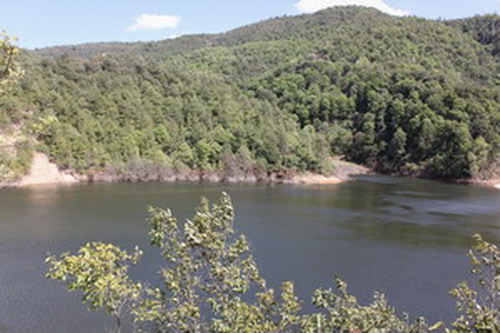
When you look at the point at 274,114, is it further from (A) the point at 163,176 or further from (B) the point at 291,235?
(B) the point at 291,235

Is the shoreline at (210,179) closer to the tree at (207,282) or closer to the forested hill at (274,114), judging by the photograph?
the forested hill at (274,114)

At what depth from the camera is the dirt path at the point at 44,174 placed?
80.9 metres

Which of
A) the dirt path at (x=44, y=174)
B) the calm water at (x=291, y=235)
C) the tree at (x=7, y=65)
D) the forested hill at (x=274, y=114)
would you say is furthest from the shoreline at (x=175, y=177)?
the tree at (x=7, y=65)

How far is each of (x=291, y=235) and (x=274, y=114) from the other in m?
72.8

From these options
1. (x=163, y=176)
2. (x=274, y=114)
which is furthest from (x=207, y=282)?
(x=274, y=114)

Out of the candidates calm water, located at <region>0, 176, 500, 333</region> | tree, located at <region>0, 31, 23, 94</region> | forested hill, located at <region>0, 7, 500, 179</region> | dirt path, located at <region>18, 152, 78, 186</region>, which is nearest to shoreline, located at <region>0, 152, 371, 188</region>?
dirt path, located at <region>18, 152, 78, 186</region>

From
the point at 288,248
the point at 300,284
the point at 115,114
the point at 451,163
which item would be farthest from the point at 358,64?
the point at 300,284

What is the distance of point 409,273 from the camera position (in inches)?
1369

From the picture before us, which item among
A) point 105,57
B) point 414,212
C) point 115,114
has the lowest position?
point 414,212

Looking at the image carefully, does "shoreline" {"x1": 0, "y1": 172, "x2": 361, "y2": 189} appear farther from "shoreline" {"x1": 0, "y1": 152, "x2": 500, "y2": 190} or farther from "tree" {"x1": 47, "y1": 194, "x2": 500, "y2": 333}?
"tree" {"x1": 47, "y1": 194, "x2": 500, "y2": 333}

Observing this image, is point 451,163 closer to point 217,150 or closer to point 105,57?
point 217,150

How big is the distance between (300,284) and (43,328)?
49.5 feet

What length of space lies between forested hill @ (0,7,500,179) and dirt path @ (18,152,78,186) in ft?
6.43

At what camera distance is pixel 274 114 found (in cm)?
11644
